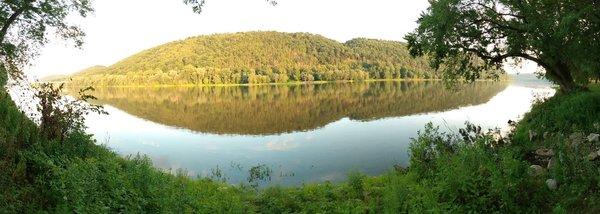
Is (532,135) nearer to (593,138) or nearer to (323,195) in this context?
(593,138)

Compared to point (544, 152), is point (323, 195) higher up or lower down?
lower down

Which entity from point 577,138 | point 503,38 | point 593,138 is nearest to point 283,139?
point 503,38

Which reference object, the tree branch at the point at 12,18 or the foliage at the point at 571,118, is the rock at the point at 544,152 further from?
the tree branch at the point at 12,18

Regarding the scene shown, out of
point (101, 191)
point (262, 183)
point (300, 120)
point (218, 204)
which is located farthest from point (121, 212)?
point (300, 120)

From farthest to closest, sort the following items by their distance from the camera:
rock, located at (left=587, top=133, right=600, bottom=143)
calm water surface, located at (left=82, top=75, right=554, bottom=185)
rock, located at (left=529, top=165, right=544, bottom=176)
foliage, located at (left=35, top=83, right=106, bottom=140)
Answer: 1. calm water surface, located at (left=82, top=75, right=554, bottom=185)
2. foliage, located at (left=35, top=83, right=106, bottom=140)
3. rock, located at (left=587, top=133, right=600, bottom=143)
4. rock, located at (left=529, top=165, right=544, bottom=176)

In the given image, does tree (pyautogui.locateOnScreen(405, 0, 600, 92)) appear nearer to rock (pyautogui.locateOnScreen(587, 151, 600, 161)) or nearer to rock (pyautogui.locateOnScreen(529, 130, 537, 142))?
rock (pyautogui.locateOnScreen(529, 130, 537, 142))

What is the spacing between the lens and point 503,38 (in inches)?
916

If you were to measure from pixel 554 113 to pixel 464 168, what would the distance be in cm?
900

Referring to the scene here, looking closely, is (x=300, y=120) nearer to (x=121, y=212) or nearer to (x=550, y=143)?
(x=550, y=143)

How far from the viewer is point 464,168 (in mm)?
9750

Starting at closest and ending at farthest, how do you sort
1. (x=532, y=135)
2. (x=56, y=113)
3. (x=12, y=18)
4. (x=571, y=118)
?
1. (x=56, y=113)
2. (x=571, y=118)
3. (x=532, y=135)
4. (x=12, y=18)

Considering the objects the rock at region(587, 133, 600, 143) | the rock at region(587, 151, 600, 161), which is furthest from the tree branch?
the rock at region(587, 133, 600, 143)

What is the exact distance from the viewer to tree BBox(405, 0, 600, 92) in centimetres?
1809

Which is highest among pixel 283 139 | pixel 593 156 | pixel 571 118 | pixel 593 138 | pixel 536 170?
pixel 571 118
